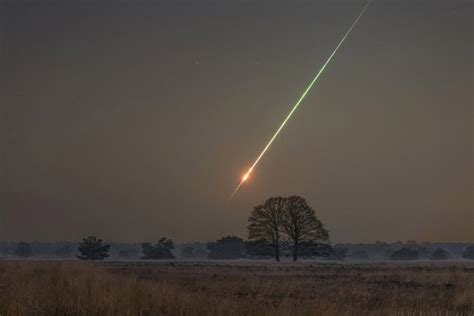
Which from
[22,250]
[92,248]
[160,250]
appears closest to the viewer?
[92,248]

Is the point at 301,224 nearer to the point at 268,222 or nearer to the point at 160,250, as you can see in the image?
the point at 268,222

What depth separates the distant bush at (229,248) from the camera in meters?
118

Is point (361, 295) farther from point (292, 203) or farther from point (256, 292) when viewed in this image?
point (292, 203)

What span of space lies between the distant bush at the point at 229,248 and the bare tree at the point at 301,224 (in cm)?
4622

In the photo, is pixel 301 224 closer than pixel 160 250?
Yes

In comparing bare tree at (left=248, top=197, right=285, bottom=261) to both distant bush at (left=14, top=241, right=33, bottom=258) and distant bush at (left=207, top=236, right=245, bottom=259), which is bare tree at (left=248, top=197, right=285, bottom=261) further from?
distant bush at (left=14, top=241, right=33, bottom=258)

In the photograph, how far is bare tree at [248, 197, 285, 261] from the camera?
71500 millimetres

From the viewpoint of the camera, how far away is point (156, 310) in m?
13.7

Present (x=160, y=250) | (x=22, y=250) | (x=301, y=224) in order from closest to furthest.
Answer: (x=301, y=224), (x=160, y=250), (x=22, y=250)

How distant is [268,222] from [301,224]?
3.79m

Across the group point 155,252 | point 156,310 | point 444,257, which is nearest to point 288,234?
point 155,252

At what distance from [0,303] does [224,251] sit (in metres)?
107

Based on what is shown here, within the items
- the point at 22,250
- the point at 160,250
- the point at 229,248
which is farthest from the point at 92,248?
the point at 22,250

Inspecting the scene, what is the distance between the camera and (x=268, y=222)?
71812 millimetres
